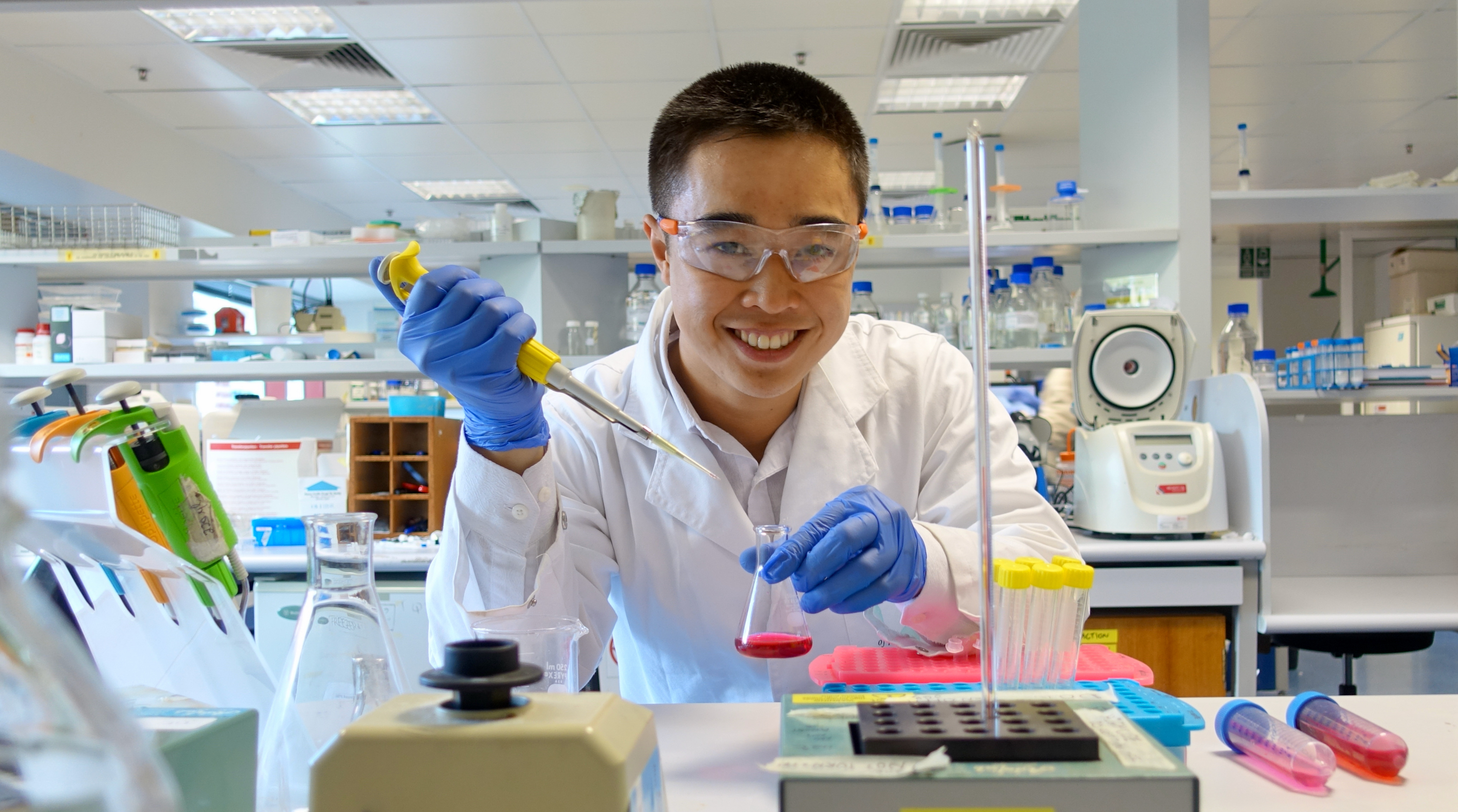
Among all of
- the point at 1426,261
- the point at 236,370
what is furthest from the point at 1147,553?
the point at 1426,261

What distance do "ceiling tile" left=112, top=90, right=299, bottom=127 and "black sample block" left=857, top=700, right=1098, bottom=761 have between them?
19.2 ft

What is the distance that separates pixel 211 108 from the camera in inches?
221

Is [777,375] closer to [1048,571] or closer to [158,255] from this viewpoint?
[1048,571]

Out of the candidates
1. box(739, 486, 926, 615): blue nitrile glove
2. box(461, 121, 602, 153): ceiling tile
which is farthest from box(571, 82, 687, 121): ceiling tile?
box(739, 486, 926, 615): blue nitrile glove

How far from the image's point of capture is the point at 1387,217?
300 cm

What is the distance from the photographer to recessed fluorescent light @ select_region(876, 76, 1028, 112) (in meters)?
5.35

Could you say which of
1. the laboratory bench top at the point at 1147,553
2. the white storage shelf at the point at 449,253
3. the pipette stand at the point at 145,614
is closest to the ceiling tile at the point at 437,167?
the white storage shelf at the point at 449,253

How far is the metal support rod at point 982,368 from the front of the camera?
1.89ft

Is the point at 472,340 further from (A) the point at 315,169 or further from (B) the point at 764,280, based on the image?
(A) the point at 315,169

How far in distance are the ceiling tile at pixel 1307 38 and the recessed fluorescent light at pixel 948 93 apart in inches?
41.2

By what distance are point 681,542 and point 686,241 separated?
1.49 feet

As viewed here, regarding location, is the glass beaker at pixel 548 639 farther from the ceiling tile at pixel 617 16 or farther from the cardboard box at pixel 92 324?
the ceiling tile at pixel 617 16

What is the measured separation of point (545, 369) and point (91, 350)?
301 cm

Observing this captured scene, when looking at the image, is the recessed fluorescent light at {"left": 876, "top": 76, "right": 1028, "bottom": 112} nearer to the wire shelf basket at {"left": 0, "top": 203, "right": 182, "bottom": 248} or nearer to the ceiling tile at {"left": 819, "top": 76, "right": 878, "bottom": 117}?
the ceiling tile at {"left": 819, "top": 76, "right": 878, "bottom": 117}
